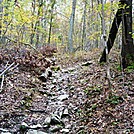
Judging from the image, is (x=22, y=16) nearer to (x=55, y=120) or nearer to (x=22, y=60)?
(x=22, y=60)

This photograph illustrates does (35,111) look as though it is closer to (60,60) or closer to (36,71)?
(36,71)

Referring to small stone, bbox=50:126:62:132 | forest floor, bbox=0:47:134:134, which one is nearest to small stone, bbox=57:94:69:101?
forest floor, bbox=0:47:134:134

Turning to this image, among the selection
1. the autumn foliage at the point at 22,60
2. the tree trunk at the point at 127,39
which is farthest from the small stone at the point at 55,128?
the autumn foliage at the point at 22,60

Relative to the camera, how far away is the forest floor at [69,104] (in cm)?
499

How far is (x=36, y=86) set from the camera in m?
7.83

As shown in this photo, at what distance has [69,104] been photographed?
6.42 meters

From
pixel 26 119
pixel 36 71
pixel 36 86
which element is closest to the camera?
pixel 26 119

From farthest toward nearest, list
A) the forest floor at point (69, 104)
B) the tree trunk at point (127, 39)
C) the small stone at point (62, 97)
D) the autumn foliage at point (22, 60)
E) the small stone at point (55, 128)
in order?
1. the autumn foliage at point (22, 60)
2. the tree trunk at point (127, 39)
3. the small stone at point (62, 97)
4. the small stone at point (55, 128)
5. the forest floor at point (69, 104)

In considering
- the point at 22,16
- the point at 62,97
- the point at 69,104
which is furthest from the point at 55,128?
the point at 22,16

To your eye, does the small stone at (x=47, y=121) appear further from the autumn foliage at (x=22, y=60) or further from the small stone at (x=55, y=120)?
the autumn foliage at (x=22, y=60)

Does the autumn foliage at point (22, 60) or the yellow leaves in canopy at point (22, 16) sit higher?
the yellow leaves in canopy at point (22, 16)

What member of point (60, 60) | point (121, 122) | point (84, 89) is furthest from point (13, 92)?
point (60, 60)

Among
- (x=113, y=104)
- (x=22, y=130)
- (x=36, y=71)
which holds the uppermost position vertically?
(x=36, y=71)

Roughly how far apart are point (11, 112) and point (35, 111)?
724 mm
